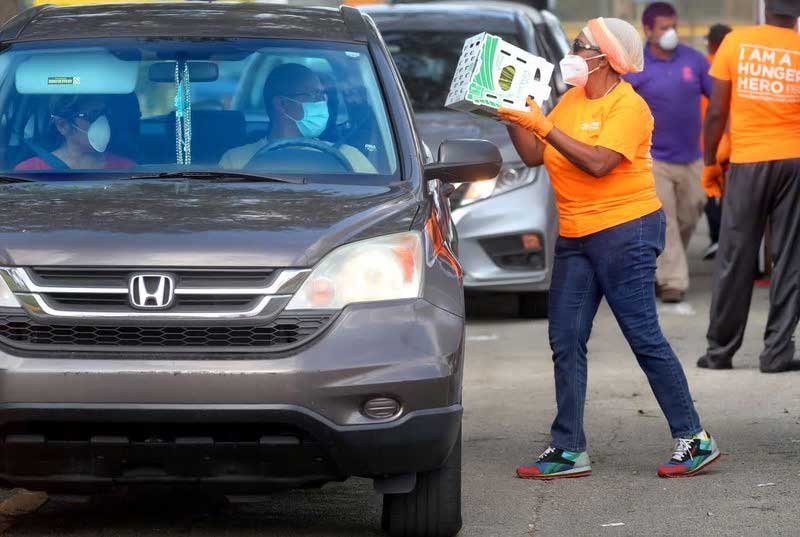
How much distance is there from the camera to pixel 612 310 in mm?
6312

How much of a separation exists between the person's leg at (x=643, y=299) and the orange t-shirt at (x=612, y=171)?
0.19ft

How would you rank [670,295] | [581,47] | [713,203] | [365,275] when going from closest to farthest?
[365,275] < [581,47] < [670,295] < [713,203]

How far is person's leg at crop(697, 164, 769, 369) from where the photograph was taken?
8.46m

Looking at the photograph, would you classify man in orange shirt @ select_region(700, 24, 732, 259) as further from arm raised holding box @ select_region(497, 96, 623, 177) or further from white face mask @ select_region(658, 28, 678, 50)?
arm raised holding box @ select_region(497, 96, 623, 177)

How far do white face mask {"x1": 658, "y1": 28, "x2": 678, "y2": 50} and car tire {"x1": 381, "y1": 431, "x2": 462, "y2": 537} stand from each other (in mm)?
6639

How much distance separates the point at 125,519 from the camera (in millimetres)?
5719

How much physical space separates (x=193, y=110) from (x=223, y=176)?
458 mm

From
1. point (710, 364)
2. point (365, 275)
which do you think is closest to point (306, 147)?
point (365, 275)

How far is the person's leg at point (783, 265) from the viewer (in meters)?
8.41

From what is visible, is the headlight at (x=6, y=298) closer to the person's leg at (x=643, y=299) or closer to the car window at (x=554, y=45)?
the person's leg at (x=643, y=299)

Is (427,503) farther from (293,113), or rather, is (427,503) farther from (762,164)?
(762,164)

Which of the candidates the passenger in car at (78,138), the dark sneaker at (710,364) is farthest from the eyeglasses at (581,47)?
the dark sneaker at (710,364)

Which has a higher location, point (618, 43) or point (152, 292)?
point (618, 43)

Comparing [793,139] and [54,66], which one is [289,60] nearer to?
[54,66]
